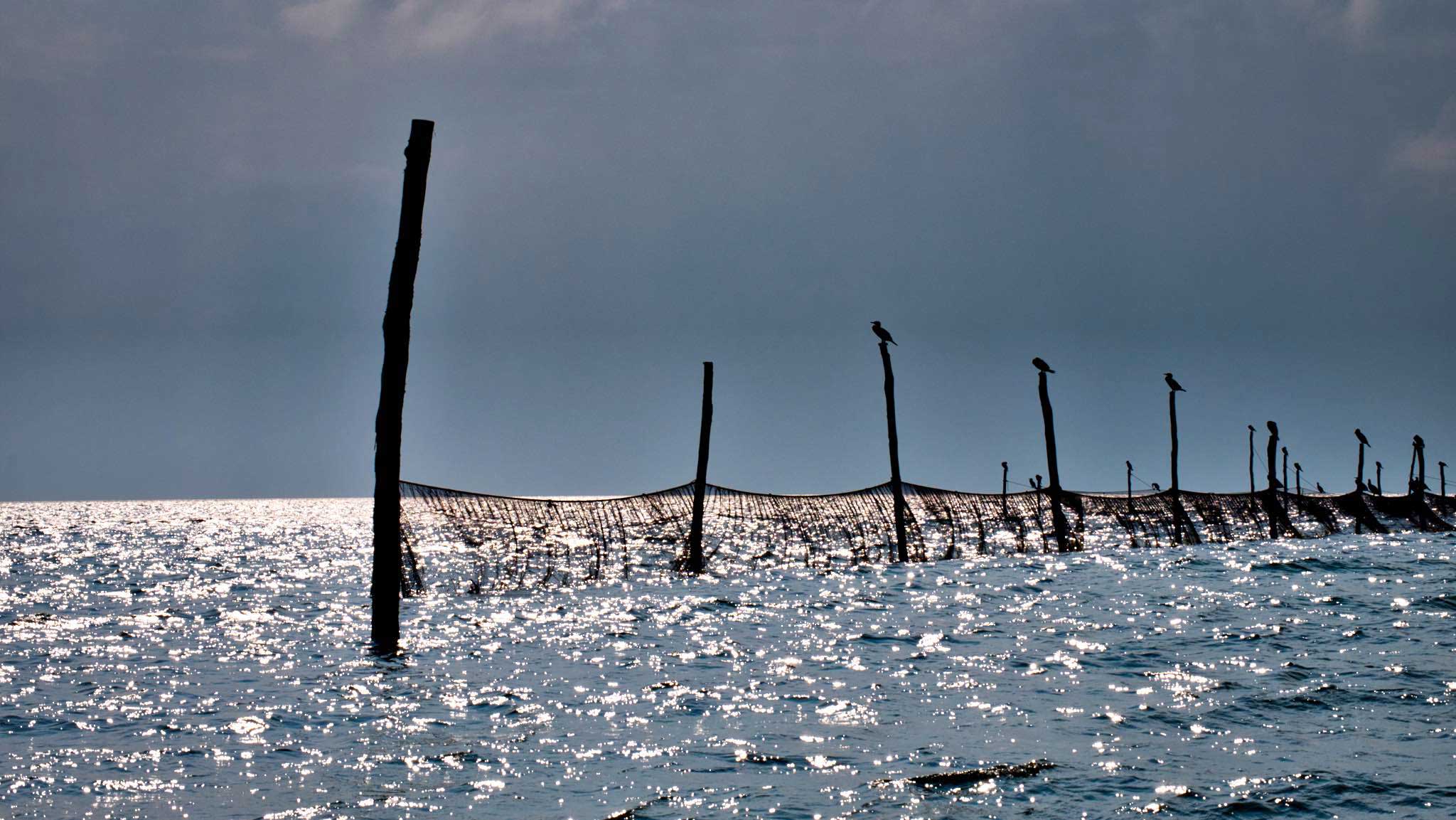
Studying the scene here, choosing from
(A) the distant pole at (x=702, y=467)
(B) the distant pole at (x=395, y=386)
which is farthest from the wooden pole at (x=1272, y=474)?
(B) the distant pole at (x=395, y=386)

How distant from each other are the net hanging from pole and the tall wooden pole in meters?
0.39

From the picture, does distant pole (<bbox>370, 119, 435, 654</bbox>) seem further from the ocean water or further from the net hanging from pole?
the net hanging from pole

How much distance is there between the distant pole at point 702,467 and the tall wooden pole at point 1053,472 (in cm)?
769

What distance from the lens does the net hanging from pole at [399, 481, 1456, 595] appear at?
21453 mm

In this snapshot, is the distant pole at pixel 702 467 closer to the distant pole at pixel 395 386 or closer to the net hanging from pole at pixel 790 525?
the net hanging from pole at pixel 790 525

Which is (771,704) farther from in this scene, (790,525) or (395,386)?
(790,525)

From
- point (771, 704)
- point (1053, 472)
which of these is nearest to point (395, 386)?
point (771, 704)

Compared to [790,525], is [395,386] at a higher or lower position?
higher

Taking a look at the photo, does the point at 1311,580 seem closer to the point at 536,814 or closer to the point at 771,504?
the point at 771,504

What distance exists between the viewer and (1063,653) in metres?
11.2

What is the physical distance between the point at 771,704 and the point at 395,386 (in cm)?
561

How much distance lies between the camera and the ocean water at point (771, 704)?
6.52 metres

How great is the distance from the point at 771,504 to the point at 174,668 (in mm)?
16854

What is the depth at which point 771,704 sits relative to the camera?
916 cm
